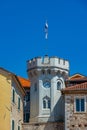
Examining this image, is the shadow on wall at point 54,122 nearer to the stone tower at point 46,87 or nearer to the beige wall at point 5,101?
the stone tower at point 46,87

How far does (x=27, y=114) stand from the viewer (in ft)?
261

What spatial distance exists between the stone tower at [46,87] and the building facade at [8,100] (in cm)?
1776

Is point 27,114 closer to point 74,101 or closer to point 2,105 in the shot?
point 74,101

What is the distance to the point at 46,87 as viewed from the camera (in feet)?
246

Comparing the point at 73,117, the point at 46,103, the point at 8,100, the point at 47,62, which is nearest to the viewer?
the point at 8,100

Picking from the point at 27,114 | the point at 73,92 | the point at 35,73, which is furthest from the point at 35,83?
the point at 73,92

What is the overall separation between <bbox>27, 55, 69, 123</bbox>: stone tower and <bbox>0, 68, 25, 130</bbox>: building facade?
17.8 metres

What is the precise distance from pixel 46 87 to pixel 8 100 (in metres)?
25.8

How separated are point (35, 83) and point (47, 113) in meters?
5.06

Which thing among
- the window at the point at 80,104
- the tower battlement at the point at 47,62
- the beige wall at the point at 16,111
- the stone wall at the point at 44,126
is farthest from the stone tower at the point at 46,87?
the beige wall at the point at 16,111

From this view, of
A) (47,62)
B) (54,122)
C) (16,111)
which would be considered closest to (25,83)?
(47,62)

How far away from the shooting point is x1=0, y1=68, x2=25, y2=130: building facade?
156 feet

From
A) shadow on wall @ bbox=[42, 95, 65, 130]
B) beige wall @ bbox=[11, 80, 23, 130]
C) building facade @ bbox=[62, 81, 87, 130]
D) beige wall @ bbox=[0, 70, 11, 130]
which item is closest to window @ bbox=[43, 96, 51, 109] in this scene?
shadow on wall @ bbox=[42, 95, 65, 130]

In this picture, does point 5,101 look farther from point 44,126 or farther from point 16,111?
point 44,126
